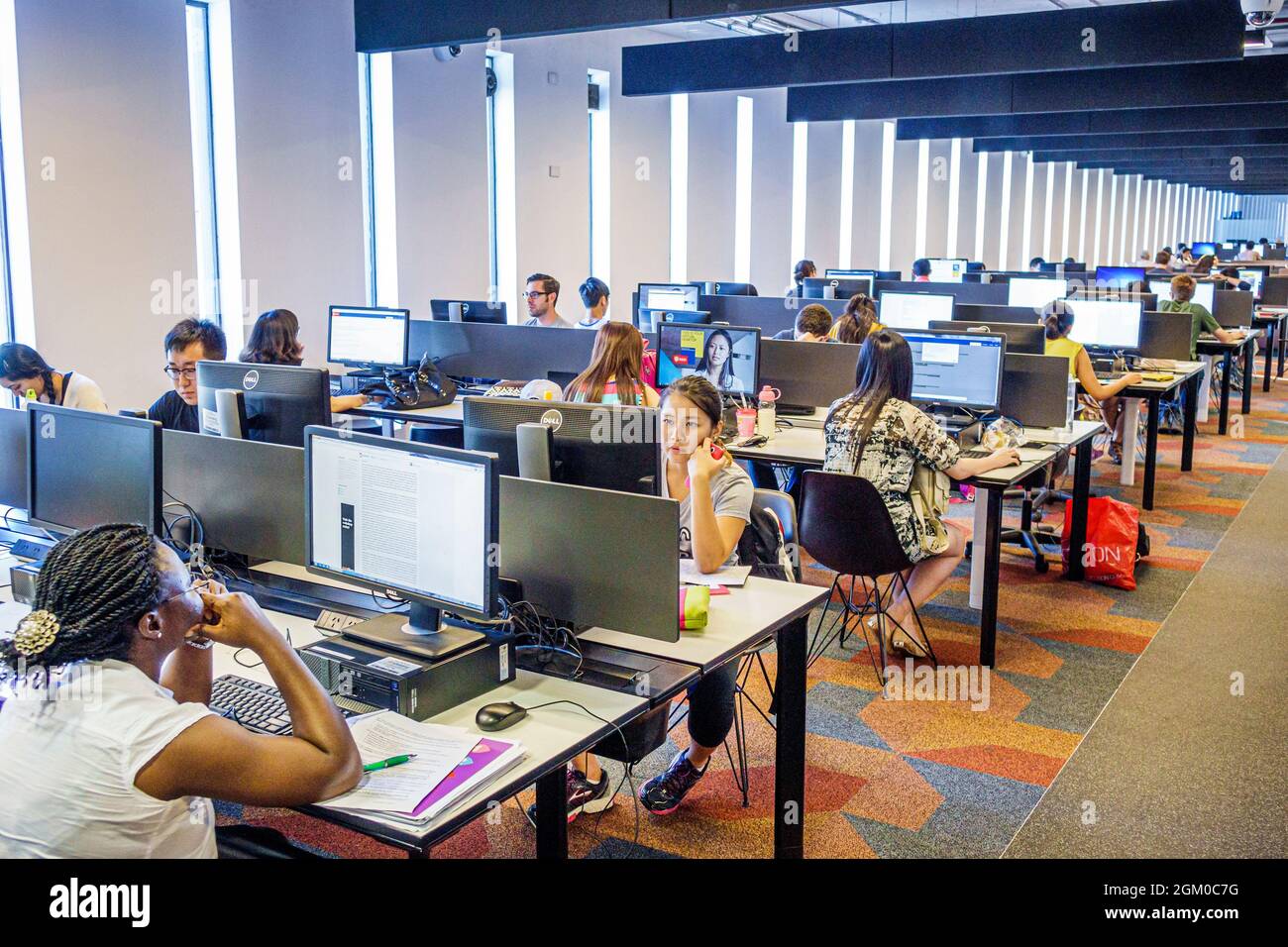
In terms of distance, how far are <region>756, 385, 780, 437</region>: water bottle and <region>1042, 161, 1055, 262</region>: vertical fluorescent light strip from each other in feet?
63.3

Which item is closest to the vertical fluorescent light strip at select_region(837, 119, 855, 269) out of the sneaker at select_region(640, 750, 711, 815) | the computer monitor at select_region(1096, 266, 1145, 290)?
the computer monitor at select_region(1096, 266, 1145, 290)

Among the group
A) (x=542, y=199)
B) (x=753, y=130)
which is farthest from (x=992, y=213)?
(x=542, y=199)

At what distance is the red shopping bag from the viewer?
5.25 metres

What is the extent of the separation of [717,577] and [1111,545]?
10.0ft

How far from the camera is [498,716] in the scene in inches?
82.9

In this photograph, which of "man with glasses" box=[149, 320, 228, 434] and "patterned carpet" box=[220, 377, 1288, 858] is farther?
"man with glasses" box=[149, 320, 228, 434]

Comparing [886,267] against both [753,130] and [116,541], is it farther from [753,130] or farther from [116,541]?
[116,541]

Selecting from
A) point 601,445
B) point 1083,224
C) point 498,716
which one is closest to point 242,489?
point 601,445

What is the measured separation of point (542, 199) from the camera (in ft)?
30.9

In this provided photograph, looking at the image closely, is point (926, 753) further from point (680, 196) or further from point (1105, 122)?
point (1105, 122)

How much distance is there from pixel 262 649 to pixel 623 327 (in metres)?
2.50

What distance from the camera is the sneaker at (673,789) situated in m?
→ 3.21

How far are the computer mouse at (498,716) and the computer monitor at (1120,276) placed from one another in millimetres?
8944

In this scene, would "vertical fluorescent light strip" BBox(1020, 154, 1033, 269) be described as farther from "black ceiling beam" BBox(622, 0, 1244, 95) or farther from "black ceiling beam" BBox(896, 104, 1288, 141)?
"black ceiling beam" BBox(622, 0, 1244, 95)
